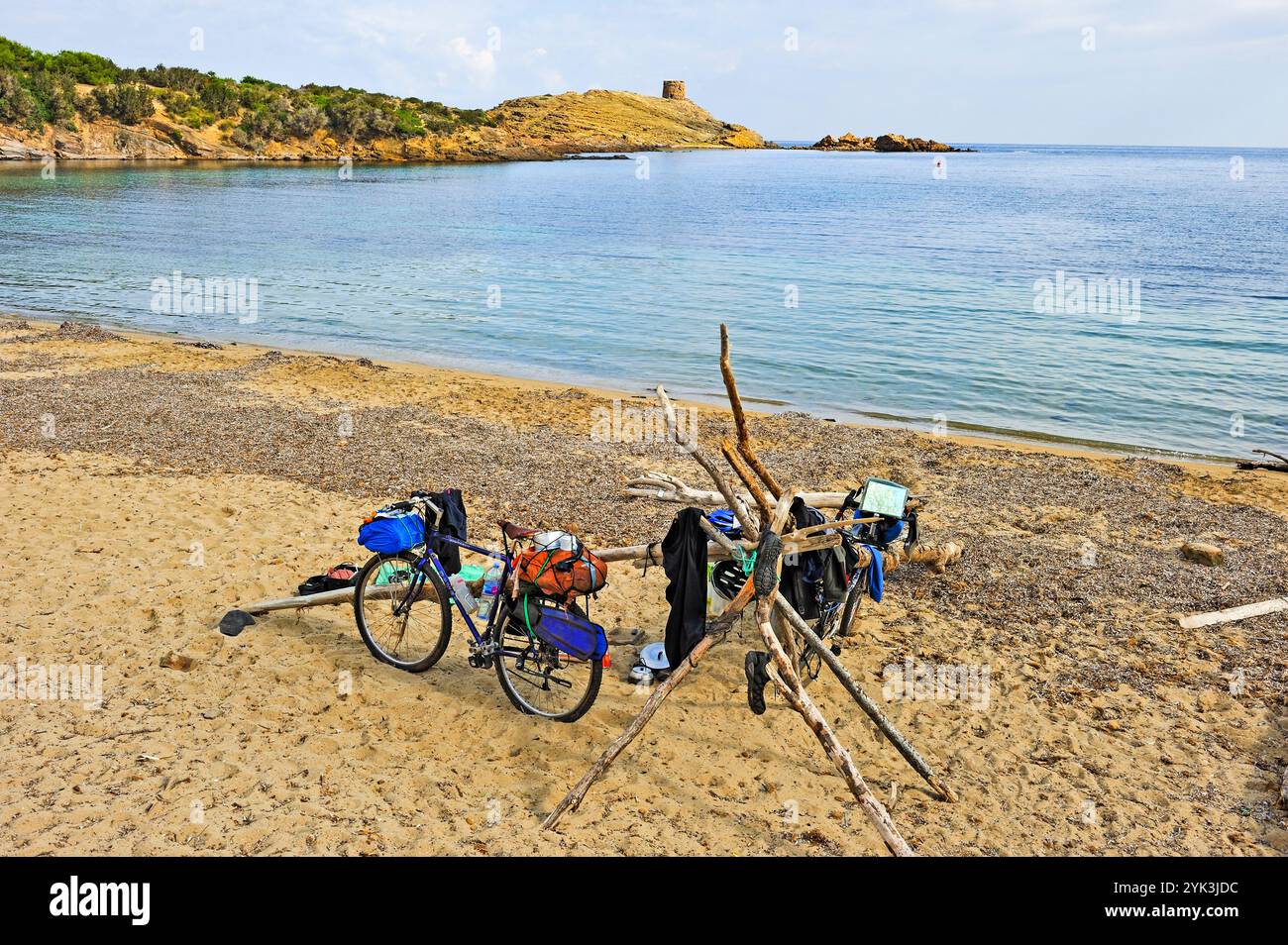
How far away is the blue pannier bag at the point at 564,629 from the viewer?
6367 millimetres

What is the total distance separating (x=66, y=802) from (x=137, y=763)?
1.71ft

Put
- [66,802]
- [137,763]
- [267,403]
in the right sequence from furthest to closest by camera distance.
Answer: [267,403] < [137,763] < [66,802]

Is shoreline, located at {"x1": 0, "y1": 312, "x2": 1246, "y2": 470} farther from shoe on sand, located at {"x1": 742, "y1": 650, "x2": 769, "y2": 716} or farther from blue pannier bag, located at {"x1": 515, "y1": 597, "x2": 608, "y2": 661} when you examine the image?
blue pannier bag, located at {"x1": 515, "y1": 597, "x2": 608, "y2": 661}

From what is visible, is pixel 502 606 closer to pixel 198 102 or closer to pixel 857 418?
pixel 857 418

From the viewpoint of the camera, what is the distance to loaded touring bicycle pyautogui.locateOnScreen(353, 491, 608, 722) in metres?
6.45

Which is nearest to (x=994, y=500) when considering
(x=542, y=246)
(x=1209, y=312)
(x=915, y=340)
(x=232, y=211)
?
(x=915, y=340)

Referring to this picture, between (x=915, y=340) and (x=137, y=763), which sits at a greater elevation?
(x=915, y=340)

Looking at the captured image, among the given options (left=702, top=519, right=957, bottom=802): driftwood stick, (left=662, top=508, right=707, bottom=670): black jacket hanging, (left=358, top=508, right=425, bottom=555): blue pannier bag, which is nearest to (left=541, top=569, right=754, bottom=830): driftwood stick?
(left=662, top=508, right=707, bottom=670): black jacket hanging

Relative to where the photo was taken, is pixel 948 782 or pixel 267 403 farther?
pixel 267 403

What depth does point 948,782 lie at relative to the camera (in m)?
6.40

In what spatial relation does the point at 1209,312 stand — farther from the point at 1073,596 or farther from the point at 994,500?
the point at 1073,596

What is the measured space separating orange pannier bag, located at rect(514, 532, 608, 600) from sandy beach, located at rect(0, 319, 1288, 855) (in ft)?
3.87

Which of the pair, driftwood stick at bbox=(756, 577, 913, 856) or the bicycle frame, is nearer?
driftwood stick at bbox=(756, 577, 913, 856)

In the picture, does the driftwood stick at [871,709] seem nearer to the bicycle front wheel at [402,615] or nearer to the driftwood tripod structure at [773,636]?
the driftwood tripod structure at [773,636]
